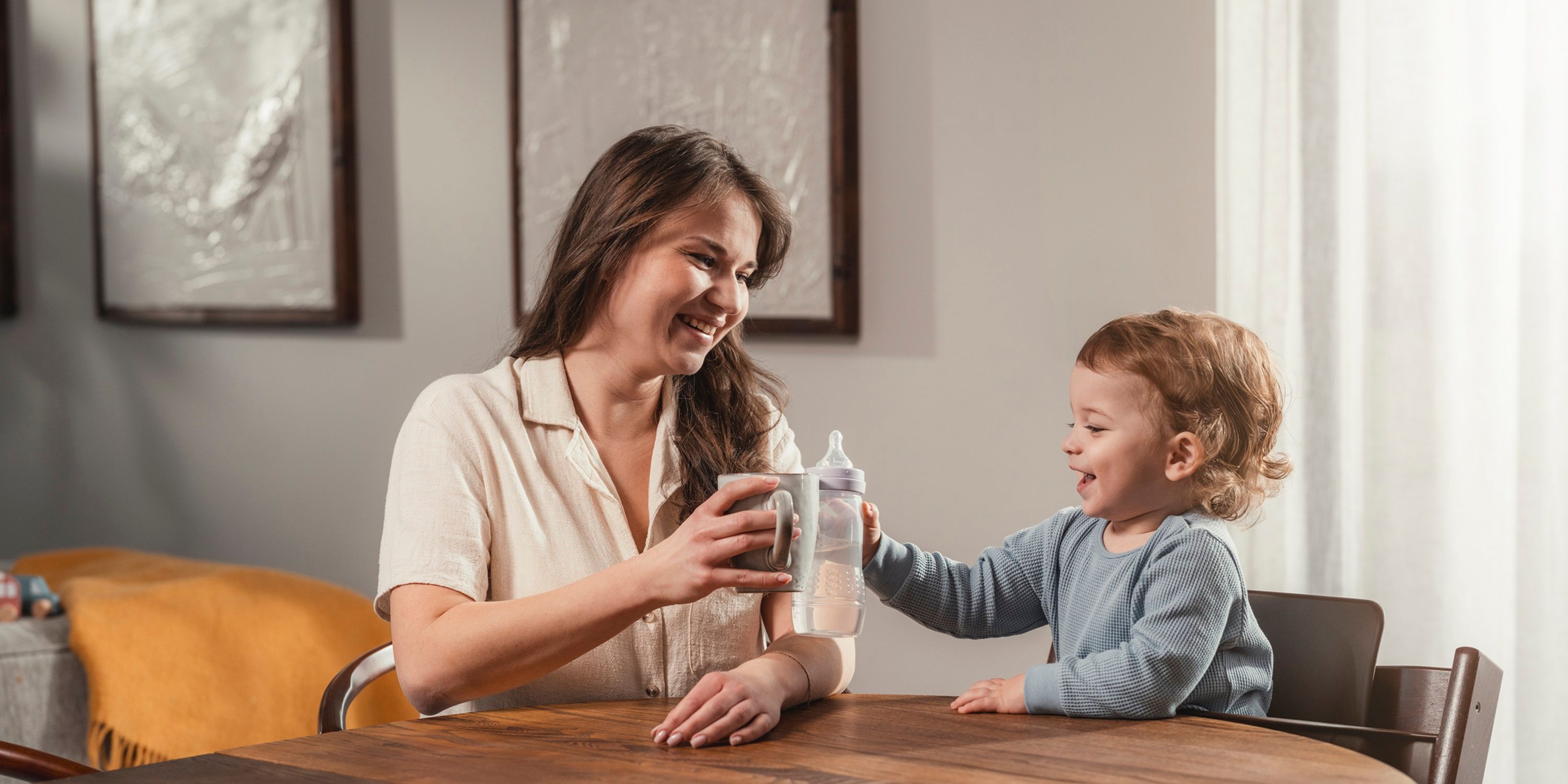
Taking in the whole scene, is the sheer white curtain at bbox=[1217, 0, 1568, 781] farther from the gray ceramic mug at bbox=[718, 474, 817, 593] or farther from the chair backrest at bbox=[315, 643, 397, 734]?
the chair backrest at bbox=[315, 643, 397, 734]

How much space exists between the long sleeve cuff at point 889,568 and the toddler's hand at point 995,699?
8.3 inches

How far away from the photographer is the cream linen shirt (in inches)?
54.6

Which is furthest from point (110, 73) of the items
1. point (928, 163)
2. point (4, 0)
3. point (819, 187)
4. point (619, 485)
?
point (619, 485)

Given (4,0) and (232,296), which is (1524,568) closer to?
(232,296)

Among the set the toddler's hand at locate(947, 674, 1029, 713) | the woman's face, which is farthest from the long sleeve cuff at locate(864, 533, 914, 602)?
the woman's face

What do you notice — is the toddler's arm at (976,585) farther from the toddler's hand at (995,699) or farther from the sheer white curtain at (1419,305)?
the sheer white curtain at (1419,305)

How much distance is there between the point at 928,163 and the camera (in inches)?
93.1

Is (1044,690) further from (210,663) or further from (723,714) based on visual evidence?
(210,663)

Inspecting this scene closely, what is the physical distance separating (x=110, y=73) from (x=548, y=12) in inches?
64.4

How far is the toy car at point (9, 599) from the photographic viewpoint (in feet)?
7.91

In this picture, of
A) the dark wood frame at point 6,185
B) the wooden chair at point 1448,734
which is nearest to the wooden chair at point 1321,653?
the wooden chair at point 1448,734

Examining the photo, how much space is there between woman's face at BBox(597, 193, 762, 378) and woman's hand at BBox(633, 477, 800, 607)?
0.41 meters

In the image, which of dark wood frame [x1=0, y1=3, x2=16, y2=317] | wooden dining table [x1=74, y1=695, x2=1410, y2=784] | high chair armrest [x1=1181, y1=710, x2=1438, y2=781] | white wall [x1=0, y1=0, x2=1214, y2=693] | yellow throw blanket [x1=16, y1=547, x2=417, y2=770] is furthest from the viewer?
dark wood frame [x1=0, y1=3, x2=16, y2=317]

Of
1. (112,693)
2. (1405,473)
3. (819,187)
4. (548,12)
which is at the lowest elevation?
(112,693)
